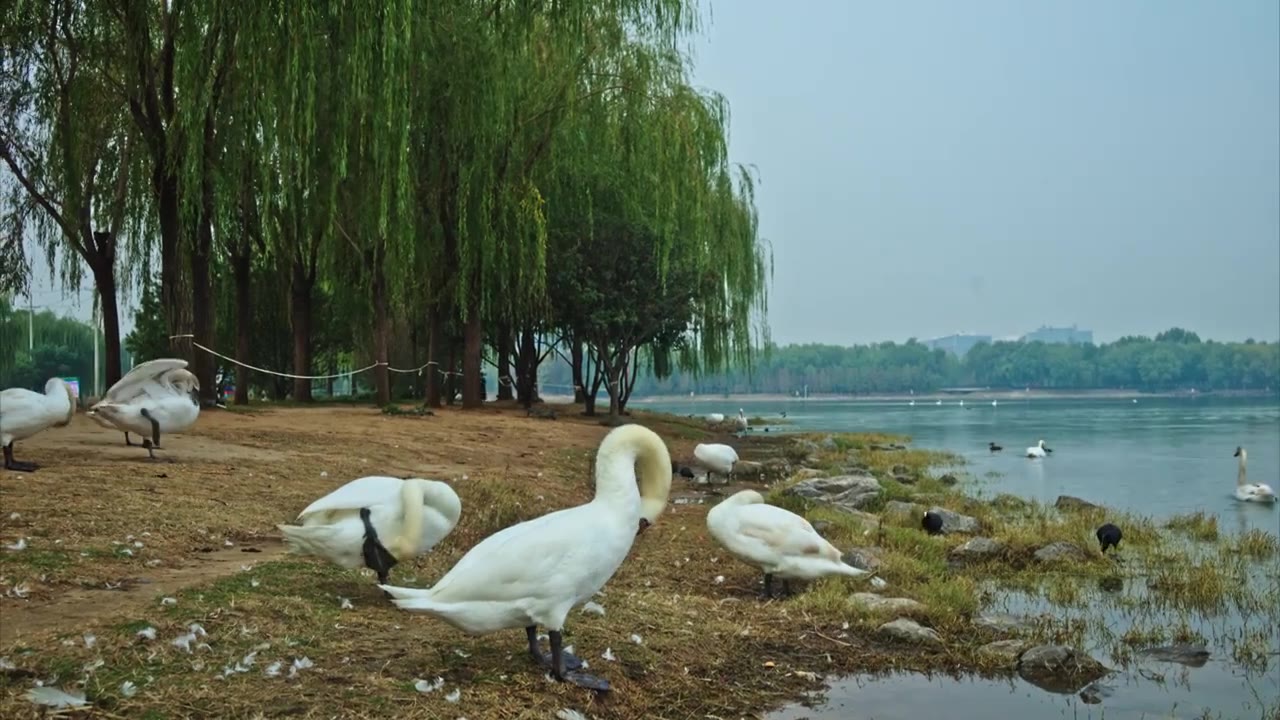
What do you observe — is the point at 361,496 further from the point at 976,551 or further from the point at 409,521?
the point at 976,551

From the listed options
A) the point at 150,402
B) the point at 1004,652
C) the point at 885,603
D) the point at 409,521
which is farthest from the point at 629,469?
the point at 150,402

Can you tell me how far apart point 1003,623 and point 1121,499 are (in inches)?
464

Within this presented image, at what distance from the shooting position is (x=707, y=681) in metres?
5.15

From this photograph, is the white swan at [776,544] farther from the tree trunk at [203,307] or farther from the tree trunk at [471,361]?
the tree trunk at [471,361]

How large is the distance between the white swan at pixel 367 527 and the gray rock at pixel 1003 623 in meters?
3.39

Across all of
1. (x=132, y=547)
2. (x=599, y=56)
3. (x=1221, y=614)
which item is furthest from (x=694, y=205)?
(x=132, y=547)

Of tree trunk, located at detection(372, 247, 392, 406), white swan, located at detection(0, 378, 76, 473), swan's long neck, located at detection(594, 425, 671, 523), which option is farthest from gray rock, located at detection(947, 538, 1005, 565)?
tree trunk, located at detection(372, 247, 392, 406)

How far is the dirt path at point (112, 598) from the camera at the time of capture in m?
4.54

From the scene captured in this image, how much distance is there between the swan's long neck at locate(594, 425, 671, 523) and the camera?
4691 mm

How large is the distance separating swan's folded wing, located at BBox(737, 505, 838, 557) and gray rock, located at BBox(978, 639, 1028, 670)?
138 centimetres

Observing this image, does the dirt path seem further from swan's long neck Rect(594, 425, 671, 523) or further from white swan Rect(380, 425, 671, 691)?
swan's long neck Rect(594, 425, 671, 523)

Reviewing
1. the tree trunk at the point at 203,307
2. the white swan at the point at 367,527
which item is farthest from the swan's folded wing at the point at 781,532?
the tree trunk at the point at 203,307

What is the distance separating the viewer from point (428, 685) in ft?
14.1

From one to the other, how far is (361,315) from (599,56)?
1075cm
